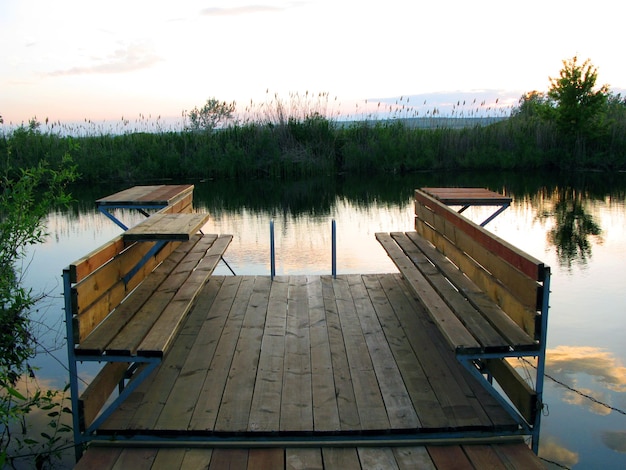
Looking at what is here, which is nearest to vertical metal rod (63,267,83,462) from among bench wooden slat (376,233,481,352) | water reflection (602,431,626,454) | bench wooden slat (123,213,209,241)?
bench wooden slat (123,213,209,241)

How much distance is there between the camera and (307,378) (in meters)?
4.15

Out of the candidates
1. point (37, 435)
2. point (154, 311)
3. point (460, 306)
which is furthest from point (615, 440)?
point (37, 435)

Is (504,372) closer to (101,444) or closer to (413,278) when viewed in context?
(413,278)

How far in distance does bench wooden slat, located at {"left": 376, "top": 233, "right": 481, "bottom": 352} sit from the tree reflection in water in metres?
4.42

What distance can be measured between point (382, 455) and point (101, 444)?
5.35 feet

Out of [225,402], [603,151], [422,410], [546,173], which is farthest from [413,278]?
[603,151]

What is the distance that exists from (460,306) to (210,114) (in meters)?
22.1

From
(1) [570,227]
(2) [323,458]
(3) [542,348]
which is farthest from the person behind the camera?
(1) [570,227]

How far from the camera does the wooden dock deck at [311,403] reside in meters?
3.33

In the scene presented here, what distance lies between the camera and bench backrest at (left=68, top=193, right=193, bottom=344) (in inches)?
139

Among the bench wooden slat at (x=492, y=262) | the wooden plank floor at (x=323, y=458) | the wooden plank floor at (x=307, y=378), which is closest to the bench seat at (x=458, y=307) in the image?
the bench wooden slat at (x=492, y=262)

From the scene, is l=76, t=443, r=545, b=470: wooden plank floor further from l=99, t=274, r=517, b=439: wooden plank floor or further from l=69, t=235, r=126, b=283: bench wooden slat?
l=69, t=235, r=126, b=283: bench wooden slat

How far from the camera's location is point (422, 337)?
492 centimetres

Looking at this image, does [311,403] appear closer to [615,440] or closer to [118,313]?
[118,313]
